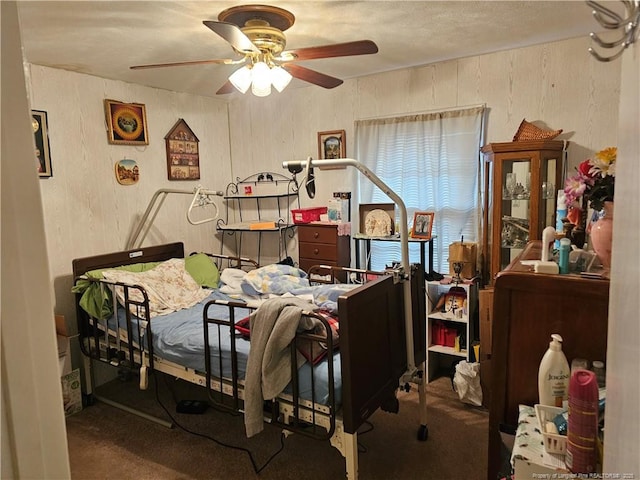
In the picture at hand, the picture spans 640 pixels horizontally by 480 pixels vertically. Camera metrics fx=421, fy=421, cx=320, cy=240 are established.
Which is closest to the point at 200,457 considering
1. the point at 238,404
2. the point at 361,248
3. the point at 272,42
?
the point at 238,404

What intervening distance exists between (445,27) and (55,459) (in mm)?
2674

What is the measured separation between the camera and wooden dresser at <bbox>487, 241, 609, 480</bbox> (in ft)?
4.43

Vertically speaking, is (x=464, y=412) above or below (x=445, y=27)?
below

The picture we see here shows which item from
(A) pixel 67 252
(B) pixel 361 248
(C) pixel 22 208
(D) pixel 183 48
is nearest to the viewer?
(C) pixel 22 208

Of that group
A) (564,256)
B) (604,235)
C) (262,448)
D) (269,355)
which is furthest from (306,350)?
(604,235)

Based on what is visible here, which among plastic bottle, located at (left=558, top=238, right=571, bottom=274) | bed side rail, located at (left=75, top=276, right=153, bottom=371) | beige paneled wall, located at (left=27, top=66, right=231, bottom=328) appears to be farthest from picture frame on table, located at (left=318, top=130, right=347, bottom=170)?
plastic bottle, located at (left=558, top=238, right=571, bottom=274)

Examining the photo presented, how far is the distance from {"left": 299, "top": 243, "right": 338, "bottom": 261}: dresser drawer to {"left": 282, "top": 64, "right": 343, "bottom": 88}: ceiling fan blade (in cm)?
152

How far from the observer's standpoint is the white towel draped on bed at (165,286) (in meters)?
2.88

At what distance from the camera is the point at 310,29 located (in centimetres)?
240

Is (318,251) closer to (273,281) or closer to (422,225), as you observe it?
(273,281)

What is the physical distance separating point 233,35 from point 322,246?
2.17 meters

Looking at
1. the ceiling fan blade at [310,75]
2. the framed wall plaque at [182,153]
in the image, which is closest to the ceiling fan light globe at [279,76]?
the ceiling fan blade at [310,75]

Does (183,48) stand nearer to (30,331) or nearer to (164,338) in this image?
(164,338)

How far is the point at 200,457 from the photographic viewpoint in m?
2.41
